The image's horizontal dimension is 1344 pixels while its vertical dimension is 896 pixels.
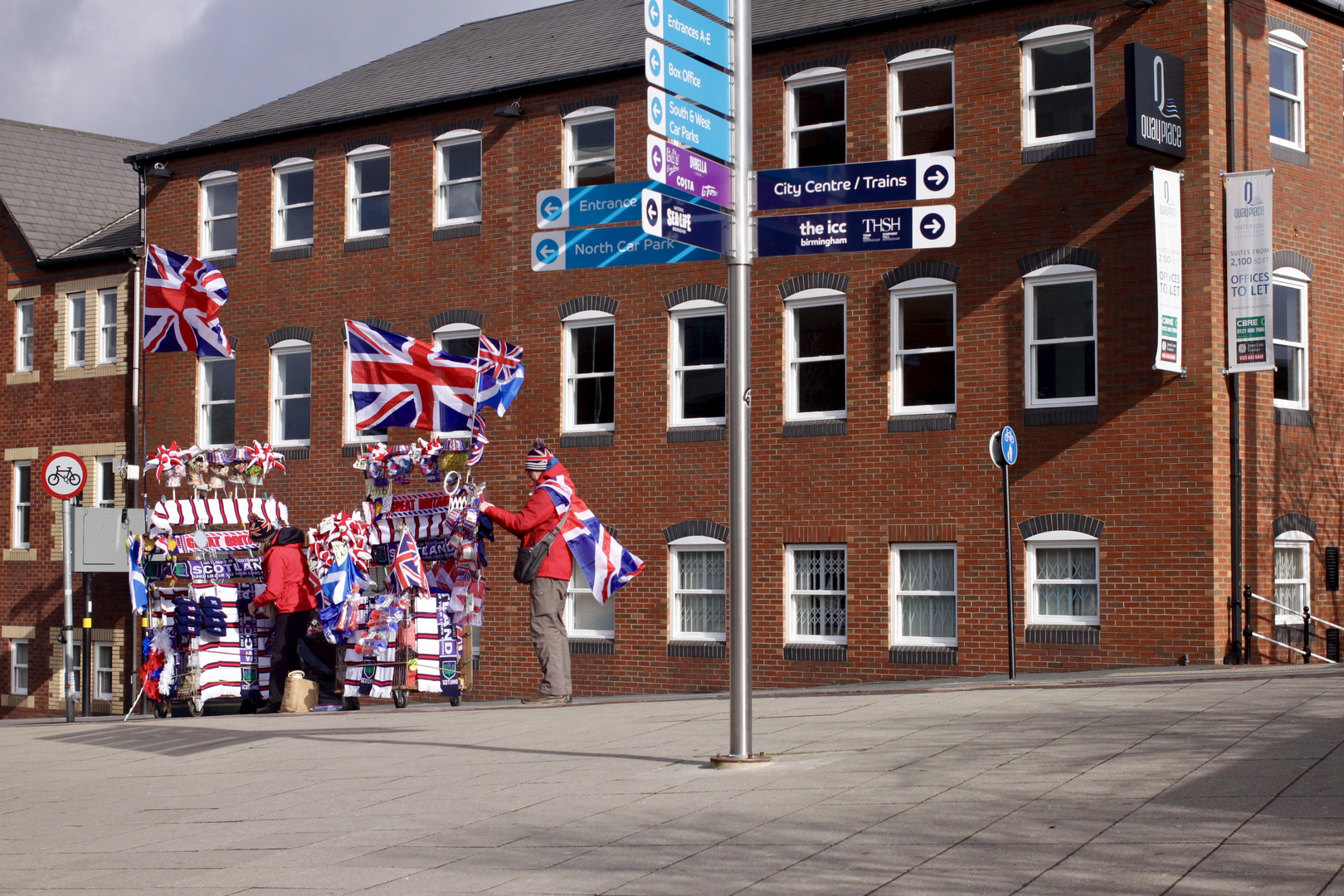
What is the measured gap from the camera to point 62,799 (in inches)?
414

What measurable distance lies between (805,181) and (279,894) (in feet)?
18.0

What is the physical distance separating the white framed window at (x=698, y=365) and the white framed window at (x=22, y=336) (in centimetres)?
1576

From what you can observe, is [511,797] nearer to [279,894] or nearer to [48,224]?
[279,894]

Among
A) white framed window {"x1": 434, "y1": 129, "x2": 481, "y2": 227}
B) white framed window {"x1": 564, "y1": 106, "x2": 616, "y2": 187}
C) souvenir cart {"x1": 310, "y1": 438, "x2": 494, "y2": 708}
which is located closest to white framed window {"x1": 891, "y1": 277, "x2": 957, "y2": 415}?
white framed window {"x1": 564, "y1": 106, "x2": 616, "y2": 187}

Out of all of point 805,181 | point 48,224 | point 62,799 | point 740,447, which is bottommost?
point 62,799

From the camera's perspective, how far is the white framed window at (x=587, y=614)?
22.4 meters

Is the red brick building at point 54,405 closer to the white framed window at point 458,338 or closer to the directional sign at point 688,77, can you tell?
the white framed window at point 458,338

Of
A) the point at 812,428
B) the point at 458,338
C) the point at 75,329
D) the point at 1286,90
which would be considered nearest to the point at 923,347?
the point at 812,428

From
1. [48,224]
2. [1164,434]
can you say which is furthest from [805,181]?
[48,224]

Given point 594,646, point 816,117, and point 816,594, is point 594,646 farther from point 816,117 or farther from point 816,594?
point 816,117

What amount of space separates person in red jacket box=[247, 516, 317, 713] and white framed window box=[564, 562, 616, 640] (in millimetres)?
5427

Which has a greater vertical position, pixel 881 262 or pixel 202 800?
pixel 881 262

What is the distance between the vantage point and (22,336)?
1208 inches

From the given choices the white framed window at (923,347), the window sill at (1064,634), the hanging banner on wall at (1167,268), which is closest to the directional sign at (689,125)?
the hanging banner on wall at (1167,268)
